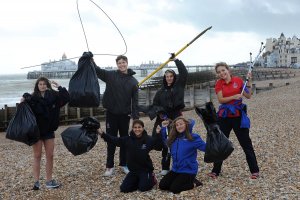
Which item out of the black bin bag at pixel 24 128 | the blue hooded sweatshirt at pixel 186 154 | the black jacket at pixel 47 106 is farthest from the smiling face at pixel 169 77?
the black bin bag at pixel 24 128

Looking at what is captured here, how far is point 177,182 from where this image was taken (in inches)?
193

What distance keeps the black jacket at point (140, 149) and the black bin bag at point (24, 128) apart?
95 cm

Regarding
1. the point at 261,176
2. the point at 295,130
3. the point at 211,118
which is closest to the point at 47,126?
the point at 211,118

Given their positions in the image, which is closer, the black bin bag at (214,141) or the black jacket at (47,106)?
the black bin bag at (214,141)

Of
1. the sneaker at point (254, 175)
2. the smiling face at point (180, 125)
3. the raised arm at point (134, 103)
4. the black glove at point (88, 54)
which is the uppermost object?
the black glove at point (88, 54)

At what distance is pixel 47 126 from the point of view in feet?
16.8

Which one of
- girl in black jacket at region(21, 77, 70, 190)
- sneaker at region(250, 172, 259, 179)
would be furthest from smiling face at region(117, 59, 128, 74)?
sneaker at region(250, 172, 259, 179)

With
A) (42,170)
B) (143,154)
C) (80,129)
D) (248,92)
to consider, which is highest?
(248,92)

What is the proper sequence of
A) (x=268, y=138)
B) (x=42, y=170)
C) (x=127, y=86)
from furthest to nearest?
(x=268, y=138) < (x=42, y=170) < (x=127, y=86)

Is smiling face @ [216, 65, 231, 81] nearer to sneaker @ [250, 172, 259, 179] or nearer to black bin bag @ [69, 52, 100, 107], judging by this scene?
sneaker @ [250, 172, 259, 179]

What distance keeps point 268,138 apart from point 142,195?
4.59 meters

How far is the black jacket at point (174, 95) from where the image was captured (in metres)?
5.38

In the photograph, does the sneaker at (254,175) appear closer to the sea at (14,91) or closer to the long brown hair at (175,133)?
the long brown hair at (175,133)

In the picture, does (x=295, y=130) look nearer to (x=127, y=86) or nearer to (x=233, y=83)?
(x=233, y=83)
